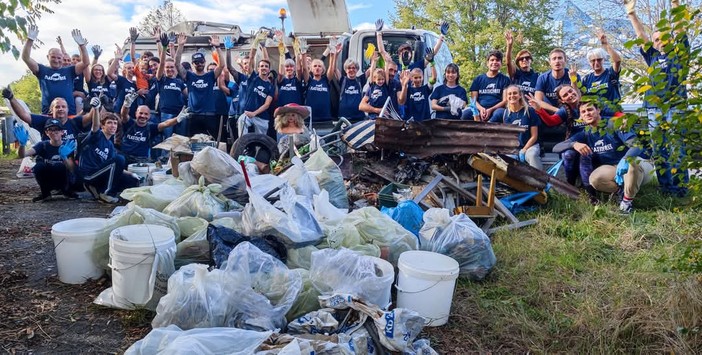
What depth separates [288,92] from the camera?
7422 mm

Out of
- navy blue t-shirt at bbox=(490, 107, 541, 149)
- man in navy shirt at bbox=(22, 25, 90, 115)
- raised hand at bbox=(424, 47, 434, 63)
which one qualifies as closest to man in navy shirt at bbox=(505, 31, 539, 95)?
navy blue t-shirt at bbox=(490, 107, 541, 149)

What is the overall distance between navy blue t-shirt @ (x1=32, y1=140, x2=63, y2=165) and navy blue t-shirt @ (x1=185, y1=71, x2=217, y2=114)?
2091 mm

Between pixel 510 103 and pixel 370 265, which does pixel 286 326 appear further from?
pixel 510 103

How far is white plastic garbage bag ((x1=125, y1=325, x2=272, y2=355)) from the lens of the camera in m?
1.96

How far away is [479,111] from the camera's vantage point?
6.82m

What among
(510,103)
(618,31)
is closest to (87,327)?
(510,103)

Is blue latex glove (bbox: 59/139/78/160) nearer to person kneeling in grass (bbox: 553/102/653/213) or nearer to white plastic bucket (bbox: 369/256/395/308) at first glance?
white plastic bucket (bbox: 369/256/395/308)

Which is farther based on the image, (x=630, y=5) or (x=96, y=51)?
(x=96, y=51)

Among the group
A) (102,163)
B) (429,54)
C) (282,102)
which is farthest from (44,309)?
(429,54)

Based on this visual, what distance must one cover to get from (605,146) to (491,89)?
1.88 metres

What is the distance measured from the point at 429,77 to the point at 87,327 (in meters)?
6.20

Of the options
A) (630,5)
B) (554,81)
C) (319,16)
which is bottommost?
(554,81)

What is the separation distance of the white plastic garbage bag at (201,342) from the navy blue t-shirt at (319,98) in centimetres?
552

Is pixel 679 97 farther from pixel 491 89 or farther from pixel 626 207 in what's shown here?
pixel 491 89
